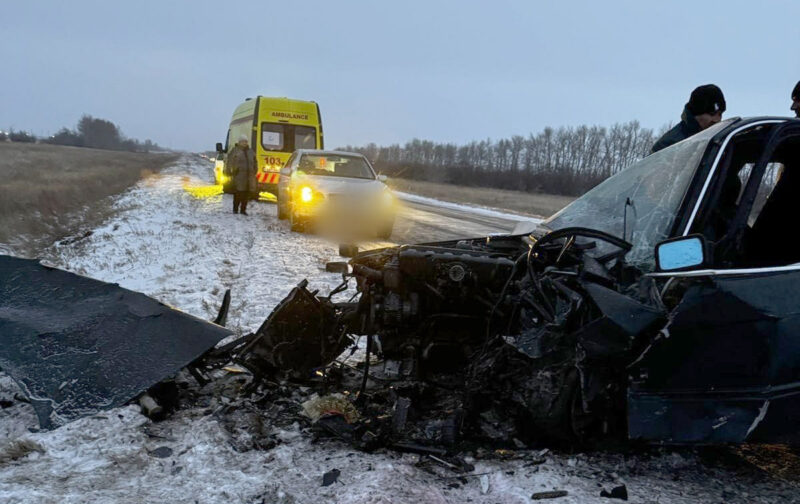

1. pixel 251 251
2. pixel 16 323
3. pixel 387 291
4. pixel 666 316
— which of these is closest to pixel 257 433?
pixel 387 291

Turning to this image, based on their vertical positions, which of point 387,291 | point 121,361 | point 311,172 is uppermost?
point 311,172

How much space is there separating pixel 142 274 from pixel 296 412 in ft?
15.0

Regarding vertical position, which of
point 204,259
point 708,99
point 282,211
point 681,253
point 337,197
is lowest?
point 204,259

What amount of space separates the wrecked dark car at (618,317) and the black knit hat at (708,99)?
119cm

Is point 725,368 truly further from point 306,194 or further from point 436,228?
point 436,228

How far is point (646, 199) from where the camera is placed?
9.86 feet

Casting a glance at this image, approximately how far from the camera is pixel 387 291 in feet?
10.7

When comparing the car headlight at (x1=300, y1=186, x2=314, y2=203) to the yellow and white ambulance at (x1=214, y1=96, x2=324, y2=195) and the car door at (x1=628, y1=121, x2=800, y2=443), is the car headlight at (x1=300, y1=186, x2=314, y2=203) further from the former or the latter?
the car door at (x1=628, y1=121, x2=800, y2=443)

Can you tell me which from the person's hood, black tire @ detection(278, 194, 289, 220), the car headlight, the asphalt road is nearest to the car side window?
the person's hood

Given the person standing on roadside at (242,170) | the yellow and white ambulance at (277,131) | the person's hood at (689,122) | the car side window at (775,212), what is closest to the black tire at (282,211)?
the person standing on roadside at (242,170)

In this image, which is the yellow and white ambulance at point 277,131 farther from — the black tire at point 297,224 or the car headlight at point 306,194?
the car headlight at point 306,194

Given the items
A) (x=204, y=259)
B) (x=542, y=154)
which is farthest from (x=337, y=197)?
(x=542, y=154)

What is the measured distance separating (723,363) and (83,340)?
11.5 ft

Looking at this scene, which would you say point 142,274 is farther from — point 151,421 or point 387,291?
point 387,291
